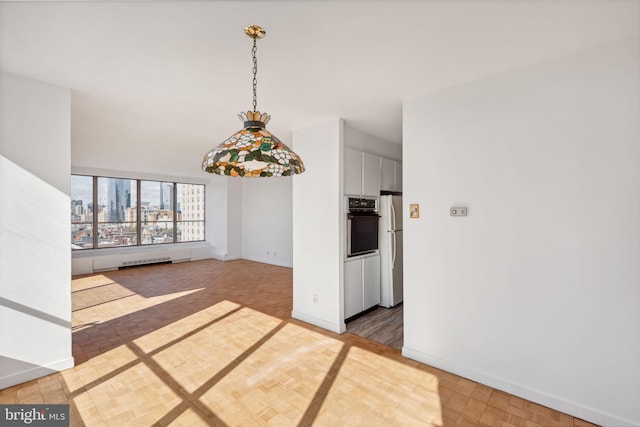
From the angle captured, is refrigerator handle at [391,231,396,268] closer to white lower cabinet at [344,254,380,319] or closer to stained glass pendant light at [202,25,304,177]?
white lower cabinet at [344,254,380,319]

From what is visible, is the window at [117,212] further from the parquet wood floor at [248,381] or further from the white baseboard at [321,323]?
the white baseboard at [321,323]

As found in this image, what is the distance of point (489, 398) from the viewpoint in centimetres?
237

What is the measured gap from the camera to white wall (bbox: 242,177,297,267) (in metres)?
8.21

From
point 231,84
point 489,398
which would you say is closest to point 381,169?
point 231,84

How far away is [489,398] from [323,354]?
5.01 ft

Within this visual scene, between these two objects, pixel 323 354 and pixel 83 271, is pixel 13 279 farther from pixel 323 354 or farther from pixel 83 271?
pixel 83 271

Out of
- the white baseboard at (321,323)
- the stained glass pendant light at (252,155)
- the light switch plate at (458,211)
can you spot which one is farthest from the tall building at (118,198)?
the light switch plate at (458,211)

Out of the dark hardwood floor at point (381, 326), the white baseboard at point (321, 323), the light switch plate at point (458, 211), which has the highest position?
the light switch plate at point (458, 211)

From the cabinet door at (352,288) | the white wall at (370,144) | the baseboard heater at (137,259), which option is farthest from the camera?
the baseboard heater at (137,259)

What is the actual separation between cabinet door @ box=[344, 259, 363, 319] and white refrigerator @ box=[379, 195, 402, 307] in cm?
59

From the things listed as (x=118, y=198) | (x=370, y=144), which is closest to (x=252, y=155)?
(x=370, y=144)

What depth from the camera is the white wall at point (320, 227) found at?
12.1ft

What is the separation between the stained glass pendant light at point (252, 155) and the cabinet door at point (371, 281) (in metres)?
2.89

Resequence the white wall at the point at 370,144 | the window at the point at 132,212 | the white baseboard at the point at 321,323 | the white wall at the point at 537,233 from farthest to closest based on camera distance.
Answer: the window at the point at 132,212 → the white wall at the point at 370,144 → the white baseboard at the point at 321,323 → the white wall at the point at 537,233
